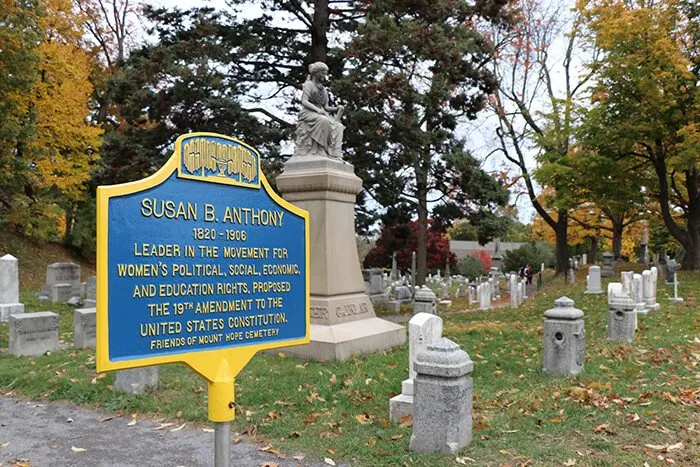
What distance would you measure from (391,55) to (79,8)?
21.0 metres

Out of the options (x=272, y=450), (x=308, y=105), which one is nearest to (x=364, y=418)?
(x=272, y=450)

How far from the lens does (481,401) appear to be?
6.11m

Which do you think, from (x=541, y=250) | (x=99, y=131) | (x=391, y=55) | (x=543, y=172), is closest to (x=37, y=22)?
(x=99, y=131)

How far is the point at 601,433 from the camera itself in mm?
4973

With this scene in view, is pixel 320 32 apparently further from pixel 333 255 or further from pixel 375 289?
pixel 333 255

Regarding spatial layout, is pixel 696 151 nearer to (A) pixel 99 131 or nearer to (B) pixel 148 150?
(B) pixel 148 150

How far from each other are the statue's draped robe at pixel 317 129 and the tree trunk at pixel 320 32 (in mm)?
8211

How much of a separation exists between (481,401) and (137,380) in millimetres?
3938

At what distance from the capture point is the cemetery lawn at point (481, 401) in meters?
4.74

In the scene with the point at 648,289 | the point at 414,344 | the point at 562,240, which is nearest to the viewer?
the point at 414,344

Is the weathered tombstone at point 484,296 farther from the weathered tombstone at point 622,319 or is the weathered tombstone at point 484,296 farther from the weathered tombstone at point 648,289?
the weathered tombstone at point 622,319

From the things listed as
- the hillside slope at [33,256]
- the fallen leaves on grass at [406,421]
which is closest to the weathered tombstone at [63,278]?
the hillside slope at [33,256]

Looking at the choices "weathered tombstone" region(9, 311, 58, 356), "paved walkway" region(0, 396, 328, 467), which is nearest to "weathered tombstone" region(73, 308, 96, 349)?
"weathered tombstone" region(9, 311, 58, 356)

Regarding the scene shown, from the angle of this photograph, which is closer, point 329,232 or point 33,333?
point 329,232
